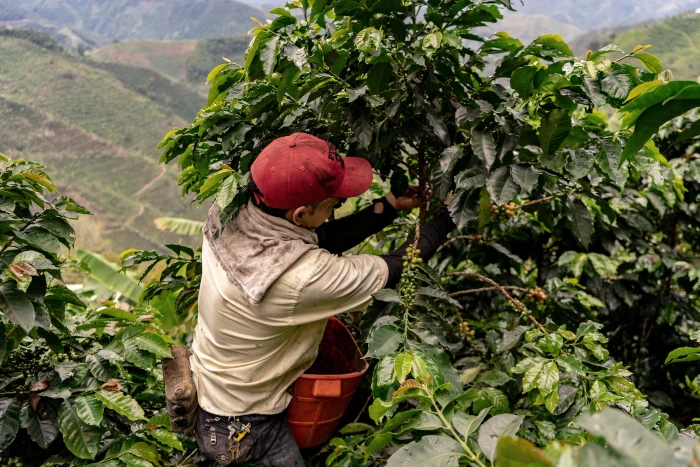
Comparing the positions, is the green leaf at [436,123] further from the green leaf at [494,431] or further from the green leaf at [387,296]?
the green leaf at [494,431]

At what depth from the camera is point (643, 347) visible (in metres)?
3.27

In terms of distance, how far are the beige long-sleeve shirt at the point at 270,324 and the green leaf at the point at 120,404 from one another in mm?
216

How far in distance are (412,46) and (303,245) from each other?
28.1 inches

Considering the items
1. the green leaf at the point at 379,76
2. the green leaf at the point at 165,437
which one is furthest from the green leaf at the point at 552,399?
the green leaf at the point at 165,437

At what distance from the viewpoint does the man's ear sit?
1.64 meters

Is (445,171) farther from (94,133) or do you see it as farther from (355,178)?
(94,133)

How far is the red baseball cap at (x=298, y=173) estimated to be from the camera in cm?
155

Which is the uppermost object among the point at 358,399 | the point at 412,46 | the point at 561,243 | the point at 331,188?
the point at 412,46

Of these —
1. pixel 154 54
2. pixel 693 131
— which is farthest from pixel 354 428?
pixel 154 54

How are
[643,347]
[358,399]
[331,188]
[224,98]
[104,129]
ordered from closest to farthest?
1. [331,188]
2. [224,98]
3. [358,399]
4. [643,347]
5. [104,129]

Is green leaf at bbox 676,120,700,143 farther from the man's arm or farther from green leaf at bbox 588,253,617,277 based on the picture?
green leaf at bbox 588,253,617,277

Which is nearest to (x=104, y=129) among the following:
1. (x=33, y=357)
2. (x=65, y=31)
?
(x=65, y=31)

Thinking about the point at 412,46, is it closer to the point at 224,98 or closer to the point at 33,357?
the point at 224,98

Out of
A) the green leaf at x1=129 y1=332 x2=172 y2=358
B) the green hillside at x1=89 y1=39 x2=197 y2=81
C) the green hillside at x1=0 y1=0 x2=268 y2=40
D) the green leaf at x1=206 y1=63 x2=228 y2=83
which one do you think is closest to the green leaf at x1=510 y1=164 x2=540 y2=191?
the green leaf at x1=206 y1=63 x2=228 y2=83
